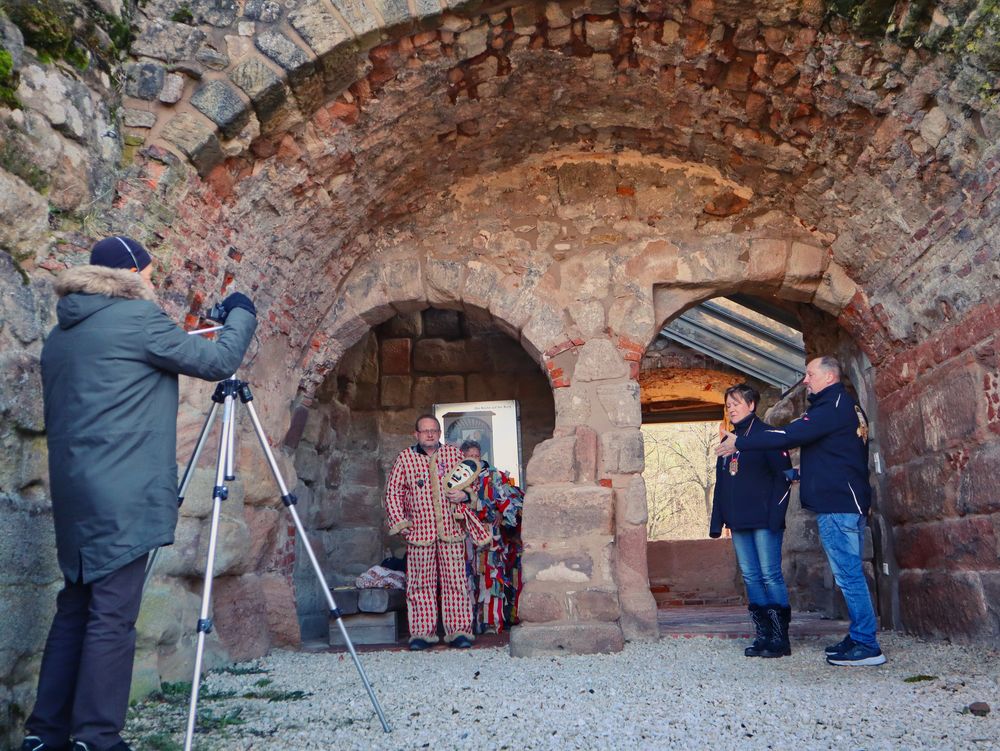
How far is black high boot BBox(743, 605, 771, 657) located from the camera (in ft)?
13.4

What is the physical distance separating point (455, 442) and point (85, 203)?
432cm

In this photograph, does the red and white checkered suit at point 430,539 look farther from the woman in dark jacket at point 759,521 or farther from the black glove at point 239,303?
the black glove at point 239,303

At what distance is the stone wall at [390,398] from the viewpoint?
6.85m

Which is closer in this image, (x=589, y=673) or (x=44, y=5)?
(x=44, y=5)

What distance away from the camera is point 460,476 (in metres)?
5.16

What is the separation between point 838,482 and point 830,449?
15 centimetres

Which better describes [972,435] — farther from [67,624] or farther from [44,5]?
[44,5]

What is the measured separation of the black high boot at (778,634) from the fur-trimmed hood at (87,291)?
9.99ft

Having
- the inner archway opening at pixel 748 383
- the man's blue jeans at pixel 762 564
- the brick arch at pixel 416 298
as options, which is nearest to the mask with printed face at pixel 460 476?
the brick arch at pixel 416 298

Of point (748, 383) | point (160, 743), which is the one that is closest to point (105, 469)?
point (160, 743)

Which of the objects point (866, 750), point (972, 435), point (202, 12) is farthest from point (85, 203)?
point (972, 435)

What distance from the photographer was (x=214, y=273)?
4.22m

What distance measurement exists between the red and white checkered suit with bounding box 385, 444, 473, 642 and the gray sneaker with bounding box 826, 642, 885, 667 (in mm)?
2128

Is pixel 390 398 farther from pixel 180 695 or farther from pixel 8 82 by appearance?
pixel 8 82
